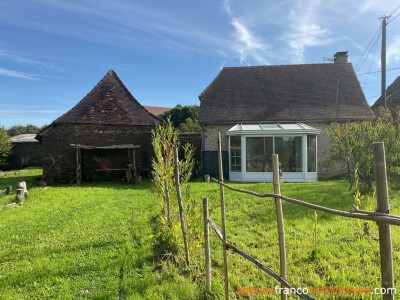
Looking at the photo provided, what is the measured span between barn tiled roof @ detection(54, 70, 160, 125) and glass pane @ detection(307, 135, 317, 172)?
7.82 m

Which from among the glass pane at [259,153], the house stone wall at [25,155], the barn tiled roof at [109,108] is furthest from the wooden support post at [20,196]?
the house stone wall at [25,155]

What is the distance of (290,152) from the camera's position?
1316cm

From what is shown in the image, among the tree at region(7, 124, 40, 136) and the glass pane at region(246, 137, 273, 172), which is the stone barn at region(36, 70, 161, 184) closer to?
the glass pane at region(246, 137, 273, 172)

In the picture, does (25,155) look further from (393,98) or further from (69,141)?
(393,98)

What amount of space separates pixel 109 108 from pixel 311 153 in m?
10.6

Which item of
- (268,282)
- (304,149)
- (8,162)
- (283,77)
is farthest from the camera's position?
(8,162)

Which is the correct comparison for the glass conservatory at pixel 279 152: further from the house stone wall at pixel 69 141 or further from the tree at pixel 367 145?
the house stone wall at pixel 69 141

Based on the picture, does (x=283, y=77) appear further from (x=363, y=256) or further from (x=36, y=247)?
(x=36, y=247)

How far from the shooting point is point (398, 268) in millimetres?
3629

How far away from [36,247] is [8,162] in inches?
930

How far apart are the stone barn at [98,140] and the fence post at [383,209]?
13.0 meters

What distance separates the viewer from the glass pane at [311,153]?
13.2 m

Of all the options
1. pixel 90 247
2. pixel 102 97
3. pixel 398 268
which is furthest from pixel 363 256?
pixel 102 97

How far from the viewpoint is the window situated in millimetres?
13586
